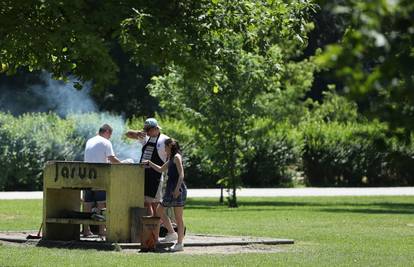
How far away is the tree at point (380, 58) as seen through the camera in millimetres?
5047

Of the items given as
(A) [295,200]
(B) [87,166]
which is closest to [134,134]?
(B) [87,166]

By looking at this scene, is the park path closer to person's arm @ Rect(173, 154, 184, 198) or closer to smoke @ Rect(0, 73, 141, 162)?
smoke @ Rect(0, 73, 141, 162)

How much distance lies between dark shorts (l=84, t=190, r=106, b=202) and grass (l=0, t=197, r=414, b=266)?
1.96 meters

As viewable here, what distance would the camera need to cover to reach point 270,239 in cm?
1617

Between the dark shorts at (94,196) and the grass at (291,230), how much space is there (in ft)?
6.44

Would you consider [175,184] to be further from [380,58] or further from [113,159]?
[380,58]

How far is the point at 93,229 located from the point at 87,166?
7.93 ft

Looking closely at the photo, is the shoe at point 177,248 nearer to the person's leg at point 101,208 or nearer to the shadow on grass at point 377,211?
the person's leg at point 101,208

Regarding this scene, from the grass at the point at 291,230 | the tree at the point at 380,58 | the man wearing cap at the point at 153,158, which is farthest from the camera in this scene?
the man wearing cap at the point at 153,158

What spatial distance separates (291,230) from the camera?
736 inches

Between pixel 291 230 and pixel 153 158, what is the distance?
3945mm

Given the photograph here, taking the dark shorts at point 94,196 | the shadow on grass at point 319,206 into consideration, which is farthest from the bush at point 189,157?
the dark shorts at point 94,196

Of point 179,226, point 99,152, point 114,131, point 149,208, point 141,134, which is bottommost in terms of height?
point 179,226

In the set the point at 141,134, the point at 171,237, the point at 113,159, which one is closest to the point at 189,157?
the point at 141,134
